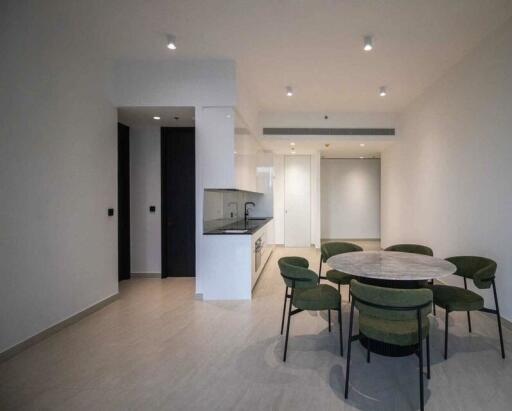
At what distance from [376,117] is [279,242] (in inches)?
A: 156

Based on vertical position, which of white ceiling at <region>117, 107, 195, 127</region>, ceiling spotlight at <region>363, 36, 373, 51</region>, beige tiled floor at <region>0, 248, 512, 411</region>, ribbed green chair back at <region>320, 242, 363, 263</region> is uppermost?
ceiling spotlight at <region>363, 36, 373, 51</region>

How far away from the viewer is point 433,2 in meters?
2.66

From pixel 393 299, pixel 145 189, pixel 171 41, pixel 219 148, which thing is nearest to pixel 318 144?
pixel 219 148

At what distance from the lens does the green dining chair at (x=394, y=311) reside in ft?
5.85

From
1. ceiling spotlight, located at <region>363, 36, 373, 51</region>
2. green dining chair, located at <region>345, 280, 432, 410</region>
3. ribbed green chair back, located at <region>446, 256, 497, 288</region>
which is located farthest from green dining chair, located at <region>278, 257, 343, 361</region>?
ceiling spotlight, located at <region>363, 36, 373, 51</region>

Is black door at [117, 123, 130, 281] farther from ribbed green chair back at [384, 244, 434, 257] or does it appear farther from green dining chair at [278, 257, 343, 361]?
ribbed green chair back at [384, 244, 434, 257]

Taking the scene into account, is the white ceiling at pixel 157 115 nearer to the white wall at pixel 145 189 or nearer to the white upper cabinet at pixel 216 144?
the white wall at pixel 145 189

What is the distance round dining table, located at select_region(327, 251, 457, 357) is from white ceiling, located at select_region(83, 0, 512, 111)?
2420 mm

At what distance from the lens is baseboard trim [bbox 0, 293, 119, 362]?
7.99 ft

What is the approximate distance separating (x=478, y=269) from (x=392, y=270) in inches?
46.8

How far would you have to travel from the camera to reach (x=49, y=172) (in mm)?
2844

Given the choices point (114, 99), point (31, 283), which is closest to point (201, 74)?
point (114, 99)

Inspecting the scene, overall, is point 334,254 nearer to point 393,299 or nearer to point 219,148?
point 393,299

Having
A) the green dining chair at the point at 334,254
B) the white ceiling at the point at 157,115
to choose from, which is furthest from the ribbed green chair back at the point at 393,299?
the white ceiling at the point at 157,115
